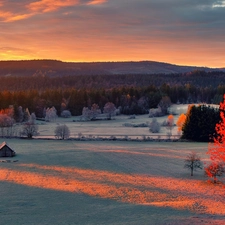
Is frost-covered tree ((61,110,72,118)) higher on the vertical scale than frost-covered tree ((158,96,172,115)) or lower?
lower

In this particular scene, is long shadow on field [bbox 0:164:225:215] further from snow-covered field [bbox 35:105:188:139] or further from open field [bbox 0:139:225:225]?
snow-covered field [bbox 35:105:188:139]

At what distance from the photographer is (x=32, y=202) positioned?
91.8 feet

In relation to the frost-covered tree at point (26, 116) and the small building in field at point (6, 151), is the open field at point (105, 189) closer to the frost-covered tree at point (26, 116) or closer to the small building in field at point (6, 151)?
the small building in field at point (6, 151)

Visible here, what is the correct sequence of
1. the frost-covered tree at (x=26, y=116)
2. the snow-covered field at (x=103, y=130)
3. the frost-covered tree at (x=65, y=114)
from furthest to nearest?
the frost-covered tree at (x=65, y=114) < the frost-covered tree at (x=26, y=116) < the snow-covered field at (x=103, y=130)

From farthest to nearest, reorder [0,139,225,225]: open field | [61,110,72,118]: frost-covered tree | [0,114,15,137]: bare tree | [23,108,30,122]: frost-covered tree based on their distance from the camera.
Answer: [61,110,72,118]: frost-covered tree, [23,108,30,122]: frost-covered tree, [0,114,15,137]: bare tree, [0,139,225,225]: open field

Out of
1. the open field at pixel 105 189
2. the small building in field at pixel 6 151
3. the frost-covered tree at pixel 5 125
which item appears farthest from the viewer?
the frost-covered tree at pixel 5 125

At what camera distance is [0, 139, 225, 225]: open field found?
24.1 metres

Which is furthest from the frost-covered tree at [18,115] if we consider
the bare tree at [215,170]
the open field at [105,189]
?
the bare tree at [215,170]

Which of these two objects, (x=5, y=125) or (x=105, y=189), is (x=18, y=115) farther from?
(x=105, y=189)

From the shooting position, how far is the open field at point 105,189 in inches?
950

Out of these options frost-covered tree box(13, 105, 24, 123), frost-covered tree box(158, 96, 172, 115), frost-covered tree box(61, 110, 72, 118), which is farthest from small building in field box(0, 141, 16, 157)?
frost-covered tree box(158, 96, 172, 115)

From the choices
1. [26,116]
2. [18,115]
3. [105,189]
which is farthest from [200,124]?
[18,115]

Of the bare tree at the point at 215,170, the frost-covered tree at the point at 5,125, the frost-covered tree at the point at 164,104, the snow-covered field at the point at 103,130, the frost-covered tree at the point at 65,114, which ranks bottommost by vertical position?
the bare tree at the point at 215,170

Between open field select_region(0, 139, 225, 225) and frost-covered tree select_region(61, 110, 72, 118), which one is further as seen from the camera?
frost-covered tree select_region(61, 110, 72, 118)
